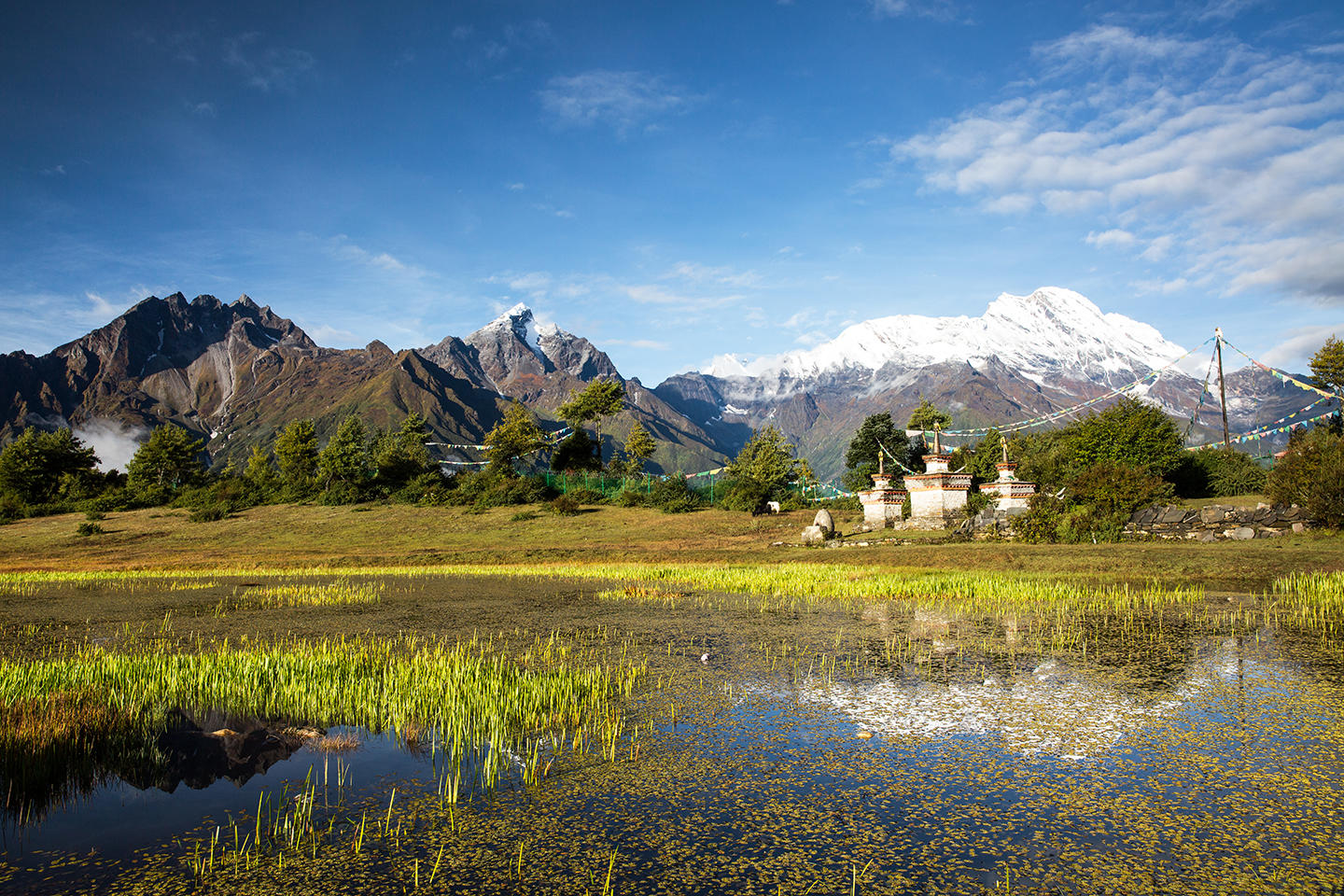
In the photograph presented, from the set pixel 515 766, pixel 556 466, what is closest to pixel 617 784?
pixel 515 766

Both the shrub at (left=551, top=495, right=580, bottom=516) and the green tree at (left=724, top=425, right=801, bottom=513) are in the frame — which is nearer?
the shrub at (left=551, top=495, right=580, bottom=516)

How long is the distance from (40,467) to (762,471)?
63255 mm

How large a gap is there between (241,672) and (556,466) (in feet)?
177

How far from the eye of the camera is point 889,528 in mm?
39406

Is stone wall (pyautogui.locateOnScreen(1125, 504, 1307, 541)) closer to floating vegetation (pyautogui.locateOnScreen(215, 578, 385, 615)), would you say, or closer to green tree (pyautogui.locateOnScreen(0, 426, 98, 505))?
floating vegetation (pyautogui.locateOnScreen(215, 578, 385, 615))

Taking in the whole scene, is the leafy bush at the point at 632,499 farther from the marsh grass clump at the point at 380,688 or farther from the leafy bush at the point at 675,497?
the marsh grass clump at the point at 380,688

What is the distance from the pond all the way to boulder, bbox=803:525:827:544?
877 inches

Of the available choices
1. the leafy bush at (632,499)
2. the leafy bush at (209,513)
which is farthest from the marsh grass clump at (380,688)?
the leafy bush at (209,513)

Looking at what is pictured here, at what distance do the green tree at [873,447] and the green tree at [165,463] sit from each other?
5587cm

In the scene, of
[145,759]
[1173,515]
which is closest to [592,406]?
[1173,515]

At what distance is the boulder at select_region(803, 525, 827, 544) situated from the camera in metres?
33.7

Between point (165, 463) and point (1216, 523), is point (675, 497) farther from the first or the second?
point (165, 463)

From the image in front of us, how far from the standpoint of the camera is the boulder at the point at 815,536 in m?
33.7

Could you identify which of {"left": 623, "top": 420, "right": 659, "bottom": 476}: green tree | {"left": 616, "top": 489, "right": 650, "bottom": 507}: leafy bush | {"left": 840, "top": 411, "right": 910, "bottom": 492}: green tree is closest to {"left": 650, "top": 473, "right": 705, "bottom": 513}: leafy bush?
{"left": 616, "top": 489, "right": 650, "bottom": 507}: leafy bush
